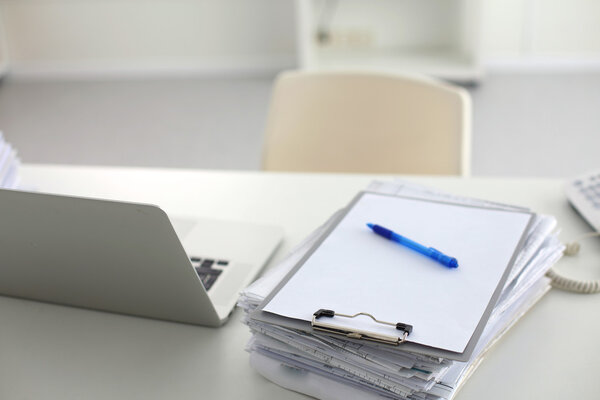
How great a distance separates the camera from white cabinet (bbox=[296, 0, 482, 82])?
3.79 m

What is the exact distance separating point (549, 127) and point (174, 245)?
9.04ft

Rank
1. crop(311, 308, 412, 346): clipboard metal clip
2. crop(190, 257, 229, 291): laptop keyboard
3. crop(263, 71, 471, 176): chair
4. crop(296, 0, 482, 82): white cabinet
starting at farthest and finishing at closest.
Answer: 1. crop(296, 0, 482, 82): white cabinet
2. crop(263, 71, 471, 176): chair
3. crop(190, 257, 229, 291): laptop keyboard
4. crop(311, 308, 412, 346): clipboard metal clip

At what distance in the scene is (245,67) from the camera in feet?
13.6

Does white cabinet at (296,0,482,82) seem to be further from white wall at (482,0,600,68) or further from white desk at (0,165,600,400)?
white desk at (0,165,600,400)

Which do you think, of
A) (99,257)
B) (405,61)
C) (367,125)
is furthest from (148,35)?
(99,257)

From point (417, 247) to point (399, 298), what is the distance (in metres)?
0.11

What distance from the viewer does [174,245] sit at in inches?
28.9

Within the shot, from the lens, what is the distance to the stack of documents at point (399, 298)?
2.18 ft

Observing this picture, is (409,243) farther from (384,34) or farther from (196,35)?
(196,35)

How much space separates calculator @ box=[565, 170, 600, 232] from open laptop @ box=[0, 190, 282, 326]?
0.43 meters

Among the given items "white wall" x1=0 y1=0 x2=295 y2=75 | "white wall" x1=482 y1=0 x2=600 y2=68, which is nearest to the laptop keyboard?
"white wall" x1=482 y1=0 x2=600 y2=68

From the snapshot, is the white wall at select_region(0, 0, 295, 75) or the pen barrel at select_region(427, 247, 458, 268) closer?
the pen barrel at select_region(427, 247, 458, 268)

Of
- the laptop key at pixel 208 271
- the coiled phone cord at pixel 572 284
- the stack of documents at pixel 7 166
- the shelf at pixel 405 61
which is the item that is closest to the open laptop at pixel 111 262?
the laptop key at pixel 208 271

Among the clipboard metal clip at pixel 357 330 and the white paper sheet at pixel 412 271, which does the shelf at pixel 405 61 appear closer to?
the white paper sheet at pixel 412 271
